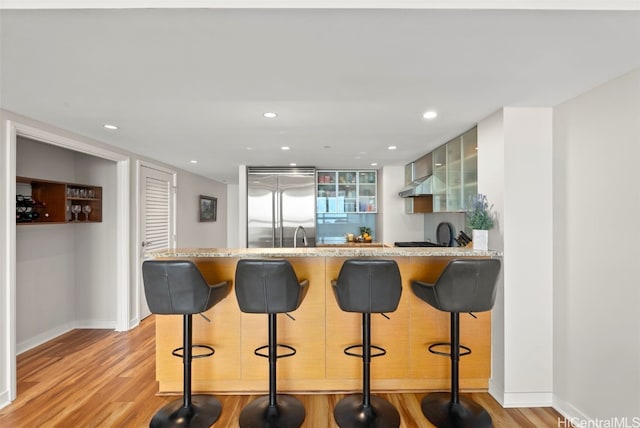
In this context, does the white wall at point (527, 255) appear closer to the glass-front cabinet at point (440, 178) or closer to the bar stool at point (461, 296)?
the bar stool at point (461, 296)

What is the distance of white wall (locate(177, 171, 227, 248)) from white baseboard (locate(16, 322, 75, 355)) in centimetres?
183

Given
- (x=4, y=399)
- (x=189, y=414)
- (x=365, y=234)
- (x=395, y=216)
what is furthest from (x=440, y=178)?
(x=4, y=399)

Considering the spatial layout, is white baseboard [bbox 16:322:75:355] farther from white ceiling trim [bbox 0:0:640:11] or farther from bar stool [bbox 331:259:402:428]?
white ceiling trim [bbox 0:0:640:11]

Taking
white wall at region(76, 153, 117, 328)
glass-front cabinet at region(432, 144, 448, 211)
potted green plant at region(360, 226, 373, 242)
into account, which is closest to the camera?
glass-front cabinet at region(432, 144, 448, 211)

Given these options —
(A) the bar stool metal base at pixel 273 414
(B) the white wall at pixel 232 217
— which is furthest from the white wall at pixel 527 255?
(B) the white wall at pixel 232 217

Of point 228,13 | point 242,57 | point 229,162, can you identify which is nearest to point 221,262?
point 242,57

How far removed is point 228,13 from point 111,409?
2666 millimetres

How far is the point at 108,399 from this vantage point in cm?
238

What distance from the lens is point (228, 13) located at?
1.22 metres

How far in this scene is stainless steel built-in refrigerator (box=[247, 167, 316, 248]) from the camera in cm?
498

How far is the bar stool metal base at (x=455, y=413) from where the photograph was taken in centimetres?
206

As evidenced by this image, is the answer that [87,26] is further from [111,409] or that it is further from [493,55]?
[111,409]

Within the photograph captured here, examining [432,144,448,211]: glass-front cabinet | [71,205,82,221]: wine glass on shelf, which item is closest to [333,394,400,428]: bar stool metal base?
[432,144,448,211]: glass-front cabinet

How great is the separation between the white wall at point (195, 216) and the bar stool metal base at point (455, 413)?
4.38 metres
